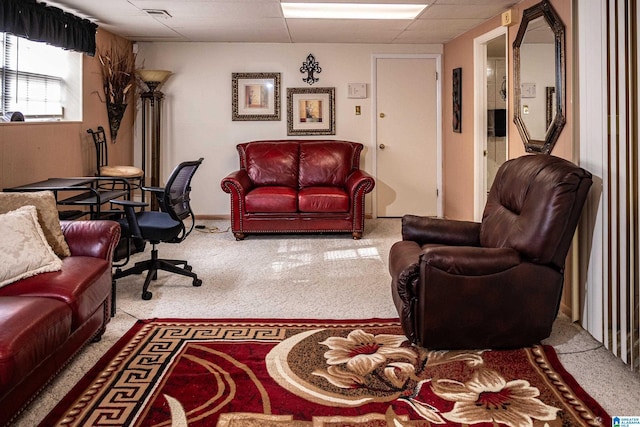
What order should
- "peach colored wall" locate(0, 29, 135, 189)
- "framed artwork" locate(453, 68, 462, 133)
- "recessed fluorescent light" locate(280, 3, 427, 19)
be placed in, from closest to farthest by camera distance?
"peach colored wall" locate(0, 29, 135, 189) → "recessed fluorescent light" locate(280, 3, 427, 19) → "framed artwork" locate(453, 68, 462, 133)

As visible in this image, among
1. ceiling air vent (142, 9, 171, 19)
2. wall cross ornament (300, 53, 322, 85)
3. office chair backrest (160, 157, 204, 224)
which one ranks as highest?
ceiling air vent (142, 9, 171, 19)

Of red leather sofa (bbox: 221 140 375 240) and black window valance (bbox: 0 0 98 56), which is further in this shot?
red leather sofa (bbox: 221 140 375 240)

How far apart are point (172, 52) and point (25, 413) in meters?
5.48

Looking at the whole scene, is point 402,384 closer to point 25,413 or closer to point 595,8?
point 25,413

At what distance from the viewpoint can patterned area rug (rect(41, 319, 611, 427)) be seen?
85.5 inches

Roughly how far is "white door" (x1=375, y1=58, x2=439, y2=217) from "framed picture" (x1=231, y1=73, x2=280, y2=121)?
1288 millimetres

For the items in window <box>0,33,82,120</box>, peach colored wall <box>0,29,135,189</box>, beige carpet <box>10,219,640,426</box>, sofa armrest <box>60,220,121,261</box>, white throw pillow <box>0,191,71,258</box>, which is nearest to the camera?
beige carpet <box>10,219,640,426</box>

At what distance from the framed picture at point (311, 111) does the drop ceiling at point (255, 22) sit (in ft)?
2.03

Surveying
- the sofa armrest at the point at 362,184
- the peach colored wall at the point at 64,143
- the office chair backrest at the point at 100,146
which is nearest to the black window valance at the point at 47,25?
the peach colored wall at the point at 64,143

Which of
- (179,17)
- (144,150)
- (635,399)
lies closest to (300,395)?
(635,399)

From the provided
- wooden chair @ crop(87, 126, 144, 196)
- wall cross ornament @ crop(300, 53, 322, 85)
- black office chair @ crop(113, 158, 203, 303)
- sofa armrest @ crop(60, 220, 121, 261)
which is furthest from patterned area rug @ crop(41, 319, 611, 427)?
wall cross ornament @ crop(300, 53, 322, 85)

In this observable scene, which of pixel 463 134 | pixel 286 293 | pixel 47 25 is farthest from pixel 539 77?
pixel 47 25

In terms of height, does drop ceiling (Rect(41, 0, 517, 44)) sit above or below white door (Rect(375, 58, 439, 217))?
above

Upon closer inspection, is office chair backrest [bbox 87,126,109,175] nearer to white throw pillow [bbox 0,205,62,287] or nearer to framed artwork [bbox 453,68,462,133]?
white throw pillow [bbox 0,205,62,287]
